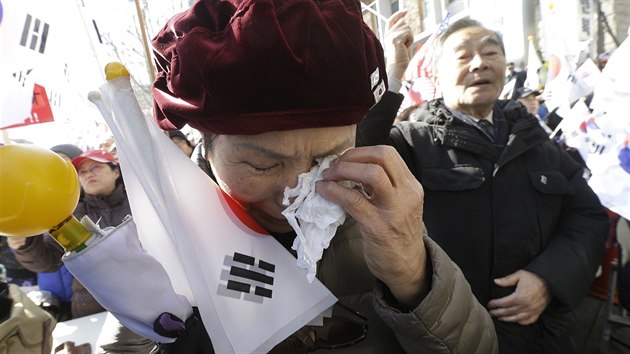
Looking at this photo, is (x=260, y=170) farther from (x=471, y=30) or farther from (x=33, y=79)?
(x=471, y=30)

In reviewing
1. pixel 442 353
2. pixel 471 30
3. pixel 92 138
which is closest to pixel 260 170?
pixel 442 353

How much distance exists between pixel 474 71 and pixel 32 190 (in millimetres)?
2200

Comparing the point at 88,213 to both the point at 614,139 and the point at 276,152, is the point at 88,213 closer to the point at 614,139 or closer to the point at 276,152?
the point at 276,152

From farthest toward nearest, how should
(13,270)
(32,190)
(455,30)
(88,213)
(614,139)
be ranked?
(13,270) < (88,213) < (614,139) < (455,30) < (32,190)

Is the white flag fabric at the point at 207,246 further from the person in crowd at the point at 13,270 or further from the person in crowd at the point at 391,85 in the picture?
the person in crowd at the point at 13,270

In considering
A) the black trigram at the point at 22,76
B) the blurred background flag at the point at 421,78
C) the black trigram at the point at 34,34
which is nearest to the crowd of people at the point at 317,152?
the black trigram at the point at 34,34

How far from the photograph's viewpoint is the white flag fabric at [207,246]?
79cm

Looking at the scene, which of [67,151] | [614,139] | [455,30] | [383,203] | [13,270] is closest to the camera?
[383,203]

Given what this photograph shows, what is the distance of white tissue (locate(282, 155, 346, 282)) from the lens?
856mm

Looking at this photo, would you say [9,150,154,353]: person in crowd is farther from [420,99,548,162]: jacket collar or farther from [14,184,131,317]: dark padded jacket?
[420,99,548,162]: jacket collar

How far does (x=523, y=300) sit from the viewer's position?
1.81 metres

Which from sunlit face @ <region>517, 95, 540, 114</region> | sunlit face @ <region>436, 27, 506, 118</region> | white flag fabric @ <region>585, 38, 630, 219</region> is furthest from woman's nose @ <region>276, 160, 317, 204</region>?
sunlit face @ <region>517, 95, 540, 114</region>

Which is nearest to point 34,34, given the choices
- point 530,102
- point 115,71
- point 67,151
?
point 115,71

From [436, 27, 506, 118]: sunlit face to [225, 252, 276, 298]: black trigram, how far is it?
174cm
